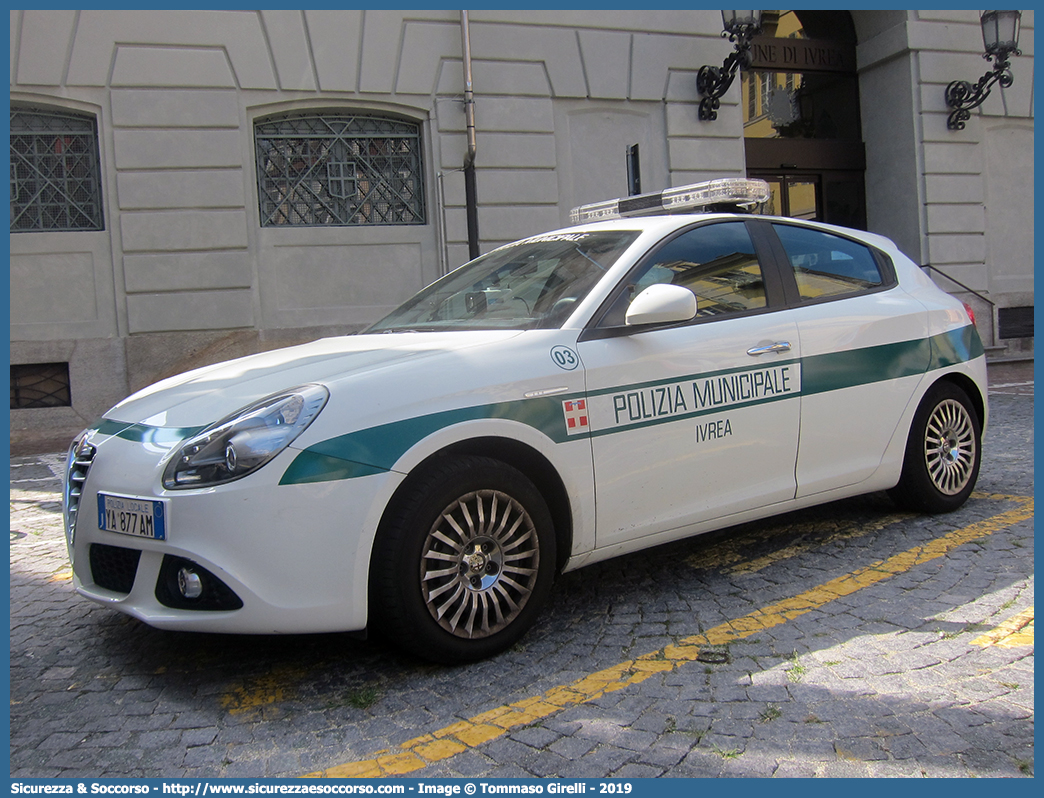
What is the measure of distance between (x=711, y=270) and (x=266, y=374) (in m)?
1.96

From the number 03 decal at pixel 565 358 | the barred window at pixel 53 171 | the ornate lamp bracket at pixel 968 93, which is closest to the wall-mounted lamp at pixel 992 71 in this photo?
the ornate lamp bracket at pixel 968 93

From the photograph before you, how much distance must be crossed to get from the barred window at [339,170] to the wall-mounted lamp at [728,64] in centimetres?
395

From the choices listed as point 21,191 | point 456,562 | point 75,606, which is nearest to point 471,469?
point 456,562

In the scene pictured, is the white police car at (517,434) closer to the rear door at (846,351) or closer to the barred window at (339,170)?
the rear door at (846,351)

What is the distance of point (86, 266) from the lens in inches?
408

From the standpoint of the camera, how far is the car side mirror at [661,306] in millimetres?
3467

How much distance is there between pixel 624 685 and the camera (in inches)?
118

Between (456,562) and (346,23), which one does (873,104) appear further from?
(456,562)

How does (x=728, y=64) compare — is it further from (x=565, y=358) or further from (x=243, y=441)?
(x=243, y=441)

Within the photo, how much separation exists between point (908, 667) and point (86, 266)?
32.3ft

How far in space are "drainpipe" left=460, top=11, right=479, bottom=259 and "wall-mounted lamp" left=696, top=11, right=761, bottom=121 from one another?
3.23 m

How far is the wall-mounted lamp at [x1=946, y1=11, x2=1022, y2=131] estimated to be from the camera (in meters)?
13.2

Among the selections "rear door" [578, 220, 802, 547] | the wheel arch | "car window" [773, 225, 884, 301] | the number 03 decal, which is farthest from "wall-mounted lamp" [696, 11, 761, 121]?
→ the wheel arch

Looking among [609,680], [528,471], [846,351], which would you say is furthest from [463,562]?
[846,351]
